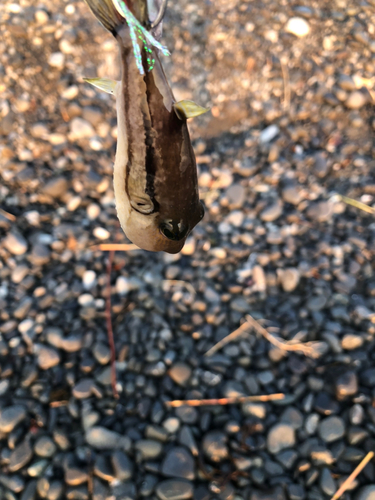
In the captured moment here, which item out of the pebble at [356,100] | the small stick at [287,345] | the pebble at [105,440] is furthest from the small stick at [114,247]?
the pebble at [356,100]

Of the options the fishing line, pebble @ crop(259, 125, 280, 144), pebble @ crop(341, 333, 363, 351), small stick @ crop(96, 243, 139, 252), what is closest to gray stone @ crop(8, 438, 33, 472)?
small stick @ crop(96, 243, 139, 252)

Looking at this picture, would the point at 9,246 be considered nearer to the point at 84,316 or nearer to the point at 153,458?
the point at 84,316

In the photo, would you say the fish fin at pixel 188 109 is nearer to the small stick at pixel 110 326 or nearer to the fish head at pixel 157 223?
the fish head at pixel 157 223

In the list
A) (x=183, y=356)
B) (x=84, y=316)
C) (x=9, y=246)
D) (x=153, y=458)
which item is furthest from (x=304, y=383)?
(x=9, y=246)

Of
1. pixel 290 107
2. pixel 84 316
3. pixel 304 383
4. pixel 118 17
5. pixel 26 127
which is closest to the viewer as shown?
pixel 118 17

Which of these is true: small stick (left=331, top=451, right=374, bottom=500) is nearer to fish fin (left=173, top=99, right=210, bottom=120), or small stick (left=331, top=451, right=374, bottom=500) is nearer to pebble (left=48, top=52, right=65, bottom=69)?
fish fin (left=173, top=99, right=210, bottom=120)

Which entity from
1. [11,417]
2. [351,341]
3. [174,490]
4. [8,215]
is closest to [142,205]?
[174,490]
